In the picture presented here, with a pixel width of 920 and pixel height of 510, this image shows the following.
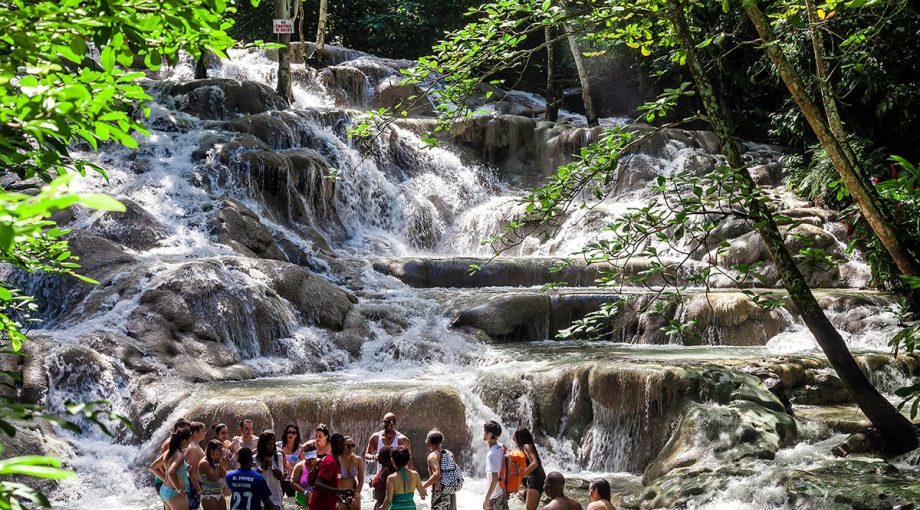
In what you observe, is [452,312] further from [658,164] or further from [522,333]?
[658,164]

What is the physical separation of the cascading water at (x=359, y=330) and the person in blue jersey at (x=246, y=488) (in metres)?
2.50

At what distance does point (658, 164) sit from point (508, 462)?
17.5m

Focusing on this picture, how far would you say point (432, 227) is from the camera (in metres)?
22.2

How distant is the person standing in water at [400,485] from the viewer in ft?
21.3

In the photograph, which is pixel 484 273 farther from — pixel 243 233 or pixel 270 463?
pixel 270 463

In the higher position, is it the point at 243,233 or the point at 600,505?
the point at 243,233

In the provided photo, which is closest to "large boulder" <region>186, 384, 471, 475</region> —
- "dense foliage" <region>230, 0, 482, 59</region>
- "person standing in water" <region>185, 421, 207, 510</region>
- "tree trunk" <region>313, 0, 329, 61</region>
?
"person standing in water" <region>185, 421, 207, 510</region>

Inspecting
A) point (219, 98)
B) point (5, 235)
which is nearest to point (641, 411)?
point (5, 235)

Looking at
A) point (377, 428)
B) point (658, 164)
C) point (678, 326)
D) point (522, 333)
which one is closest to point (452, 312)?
point (522, 333)

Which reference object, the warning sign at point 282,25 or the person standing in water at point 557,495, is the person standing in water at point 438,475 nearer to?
the person standing in water at point 557,495

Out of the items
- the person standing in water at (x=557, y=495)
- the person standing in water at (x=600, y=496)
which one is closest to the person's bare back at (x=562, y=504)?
the person standing in water at (x=557, y=495)

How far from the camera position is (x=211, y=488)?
23.0ft

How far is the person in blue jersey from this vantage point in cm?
617

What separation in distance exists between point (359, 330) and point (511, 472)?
740cm
